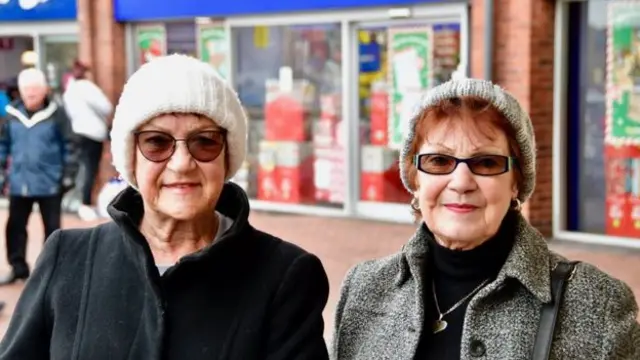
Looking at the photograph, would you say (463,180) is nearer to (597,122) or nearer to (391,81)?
(597,122)

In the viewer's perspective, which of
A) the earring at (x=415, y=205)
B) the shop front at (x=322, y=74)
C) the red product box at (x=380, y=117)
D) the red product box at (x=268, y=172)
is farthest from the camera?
the red product box at (x=268, y=172)

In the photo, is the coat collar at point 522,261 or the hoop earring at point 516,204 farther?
the hoop earring at point 516,204

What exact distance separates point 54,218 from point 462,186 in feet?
21.6

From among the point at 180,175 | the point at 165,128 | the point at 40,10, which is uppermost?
the point at 40,10

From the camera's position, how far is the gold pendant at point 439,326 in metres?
2.57

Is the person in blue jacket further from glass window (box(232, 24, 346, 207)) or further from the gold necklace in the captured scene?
the gold necklace

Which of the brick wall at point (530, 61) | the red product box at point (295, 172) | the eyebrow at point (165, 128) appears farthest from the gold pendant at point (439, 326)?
the red product box at point (295, 172)

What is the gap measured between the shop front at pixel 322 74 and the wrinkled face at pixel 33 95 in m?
3.71

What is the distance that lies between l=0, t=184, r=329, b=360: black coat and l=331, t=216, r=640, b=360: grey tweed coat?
23 centimetres

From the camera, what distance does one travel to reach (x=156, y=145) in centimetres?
251

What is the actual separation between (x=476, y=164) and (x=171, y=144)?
2.58 feet

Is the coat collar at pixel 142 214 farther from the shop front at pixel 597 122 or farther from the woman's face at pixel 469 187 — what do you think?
the shop front at pixel 597 122

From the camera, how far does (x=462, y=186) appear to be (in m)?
2.50

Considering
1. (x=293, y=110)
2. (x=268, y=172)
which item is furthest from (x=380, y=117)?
(x=268, y=172)
